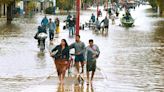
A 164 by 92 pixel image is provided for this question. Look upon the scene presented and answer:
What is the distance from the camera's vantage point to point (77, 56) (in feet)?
64.4

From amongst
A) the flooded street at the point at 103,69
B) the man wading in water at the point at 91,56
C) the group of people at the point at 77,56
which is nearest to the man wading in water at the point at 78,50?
Result: the group of people at the point at 77,56

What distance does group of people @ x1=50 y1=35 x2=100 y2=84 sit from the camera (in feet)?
59.1

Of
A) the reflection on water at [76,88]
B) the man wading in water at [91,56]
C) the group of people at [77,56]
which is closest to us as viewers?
the reflection on water at [76,88]

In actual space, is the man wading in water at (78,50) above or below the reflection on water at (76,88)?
above

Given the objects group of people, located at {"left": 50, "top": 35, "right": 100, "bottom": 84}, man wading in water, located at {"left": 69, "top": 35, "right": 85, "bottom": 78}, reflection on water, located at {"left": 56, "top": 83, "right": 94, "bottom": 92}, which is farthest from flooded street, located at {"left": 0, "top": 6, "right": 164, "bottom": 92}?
man wading in water, located at {"left": 69, "top": 35, "right": 85, "bottom": 78}

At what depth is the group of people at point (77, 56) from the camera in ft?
59.1

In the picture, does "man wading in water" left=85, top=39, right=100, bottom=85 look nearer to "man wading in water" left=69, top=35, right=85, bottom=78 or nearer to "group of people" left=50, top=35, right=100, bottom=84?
"group of people" left=50, top=35, right=100, bottom=84

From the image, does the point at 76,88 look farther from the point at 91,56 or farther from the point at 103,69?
the point at 103,69

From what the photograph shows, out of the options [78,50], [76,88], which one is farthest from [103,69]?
[76,88]

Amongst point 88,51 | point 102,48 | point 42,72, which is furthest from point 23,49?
point 88,51

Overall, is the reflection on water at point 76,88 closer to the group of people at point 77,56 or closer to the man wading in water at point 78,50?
the group of people at point 77,56

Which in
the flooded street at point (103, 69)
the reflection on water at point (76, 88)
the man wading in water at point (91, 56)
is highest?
the man wading in water at point (91, 56)

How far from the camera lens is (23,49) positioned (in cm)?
3175

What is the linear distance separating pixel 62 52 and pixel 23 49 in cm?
1400
